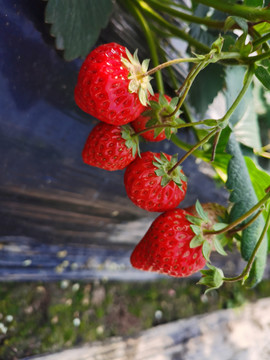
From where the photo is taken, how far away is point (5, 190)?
723 mm

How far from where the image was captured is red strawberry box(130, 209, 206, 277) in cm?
48

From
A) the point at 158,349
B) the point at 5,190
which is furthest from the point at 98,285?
the point at 5,190

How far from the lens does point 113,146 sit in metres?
0.48

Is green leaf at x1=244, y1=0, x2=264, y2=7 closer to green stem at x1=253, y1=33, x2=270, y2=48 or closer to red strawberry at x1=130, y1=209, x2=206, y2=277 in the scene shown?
green stem at x1=253, y1=33, x2=270, y2=48

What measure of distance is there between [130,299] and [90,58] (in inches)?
40.6

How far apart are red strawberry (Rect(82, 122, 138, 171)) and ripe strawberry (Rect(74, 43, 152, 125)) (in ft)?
0.14

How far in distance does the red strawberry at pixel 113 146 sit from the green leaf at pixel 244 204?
0.46ft

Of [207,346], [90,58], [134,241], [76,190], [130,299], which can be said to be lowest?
[207,346]

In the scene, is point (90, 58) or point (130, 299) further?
point (130, 299)

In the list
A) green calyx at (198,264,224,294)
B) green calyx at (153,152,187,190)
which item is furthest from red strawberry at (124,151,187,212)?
green calyx at (198,264,224,294)

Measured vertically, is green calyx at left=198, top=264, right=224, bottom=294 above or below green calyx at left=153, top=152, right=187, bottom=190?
below

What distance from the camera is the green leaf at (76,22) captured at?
537mm

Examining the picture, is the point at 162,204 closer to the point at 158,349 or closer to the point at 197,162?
the point at 197,162

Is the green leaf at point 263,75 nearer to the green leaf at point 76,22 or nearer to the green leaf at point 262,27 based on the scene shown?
the green leaf at point 262,27
